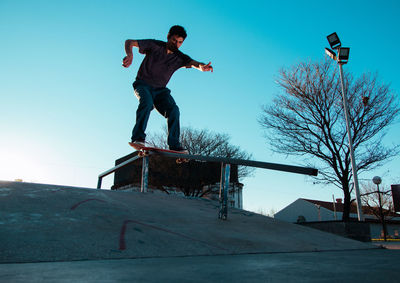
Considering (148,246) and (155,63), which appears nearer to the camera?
(148,246)

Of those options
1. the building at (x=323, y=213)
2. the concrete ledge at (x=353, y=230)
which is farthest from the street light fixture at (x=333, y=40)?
the building at (x=323, y=213)

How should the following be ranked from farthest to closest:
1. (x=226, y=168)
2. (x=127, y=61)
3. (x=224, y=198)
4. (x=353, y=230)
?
(x=353, y=230)
(x=127, y=61)
(x=226, y=168)
(x=224, y=198)

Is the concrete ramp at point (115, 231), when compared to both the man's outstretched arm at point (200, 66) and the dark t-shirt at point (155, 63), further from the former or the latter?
the man's outstretched arm at point (200, 66)

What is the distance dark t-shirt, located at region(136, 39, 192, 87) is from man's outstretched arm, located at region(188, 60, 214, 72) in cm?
31

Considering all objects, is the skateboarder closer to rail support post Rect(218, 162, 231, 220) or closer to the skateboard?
the skateboard

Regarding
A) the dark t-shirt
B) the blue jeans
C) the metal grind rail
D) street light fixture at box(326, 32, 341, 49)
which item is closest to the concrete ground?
the metal grind rail

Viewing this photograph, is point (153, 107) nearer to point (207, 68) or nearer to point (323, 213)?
point (207, 68)

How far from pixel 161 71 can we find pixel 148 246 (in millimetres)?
3425

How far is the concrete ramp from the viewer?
2.02 metres

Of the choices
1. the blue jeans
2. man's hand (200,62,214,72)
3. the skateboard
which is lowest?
the skateboard

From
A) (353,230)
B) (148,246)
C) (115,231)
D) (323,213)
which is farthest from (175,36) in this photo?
(323,213)

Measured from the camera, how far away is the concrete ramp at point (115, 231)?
6.63 feet

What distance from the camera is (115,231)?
2543 mm

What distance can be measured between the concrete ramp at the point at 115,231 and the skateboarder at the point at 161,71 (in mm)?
1483
